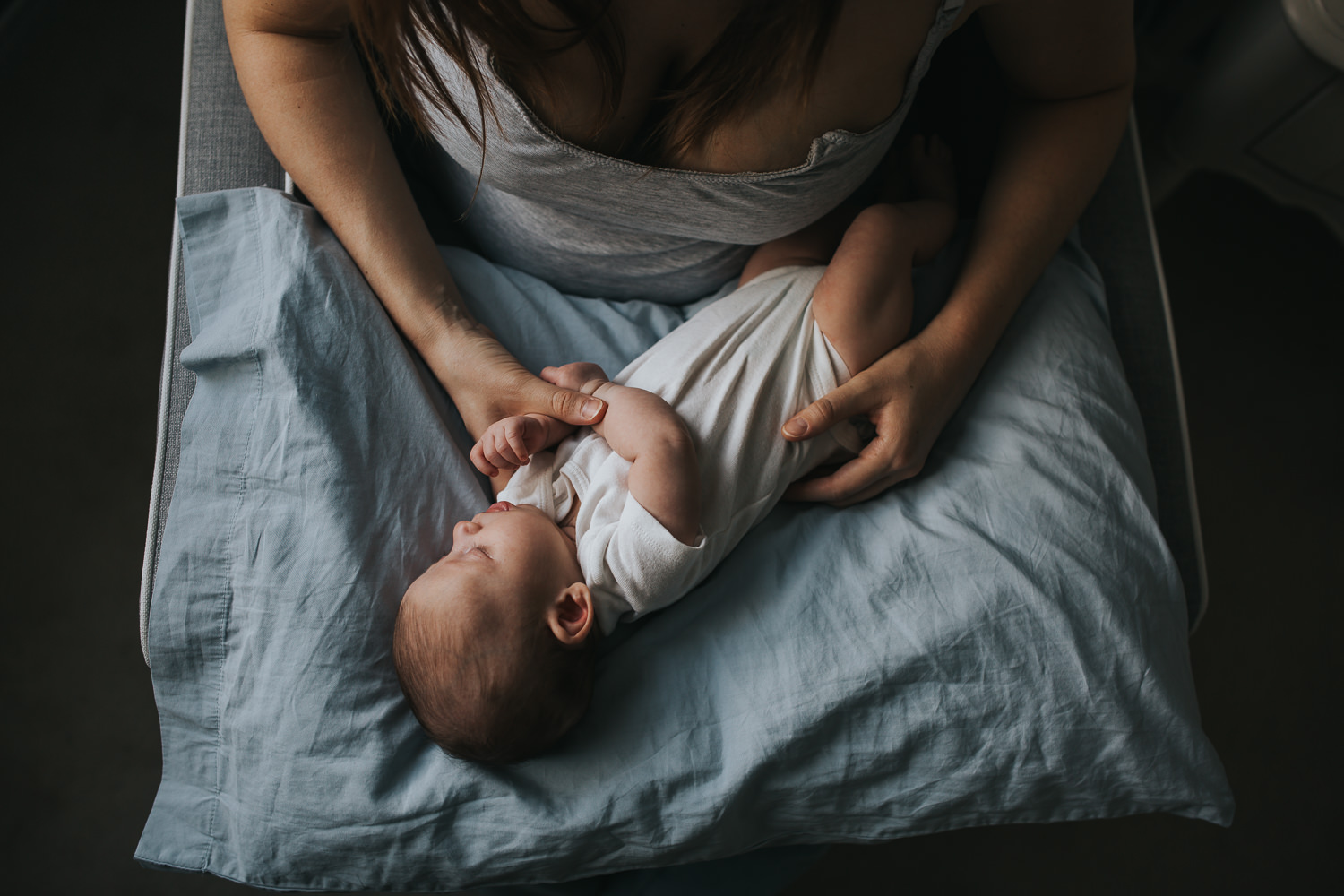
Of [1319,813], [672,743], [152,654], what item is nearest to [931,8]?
[672,743]

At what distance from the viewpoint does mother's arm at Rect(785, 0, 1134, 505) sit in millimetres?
729

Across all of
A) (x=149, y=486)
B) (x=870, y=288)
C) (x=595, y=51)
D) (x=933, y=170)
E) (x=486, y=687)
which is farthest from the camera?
(x=149, y=486)

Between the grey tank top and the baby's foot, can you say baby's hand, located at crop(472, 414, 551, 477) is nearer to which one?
the grey tank top

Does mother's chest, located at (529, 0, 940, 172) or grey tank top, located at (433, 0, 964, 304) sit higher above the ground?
mother's chest, located at (529, 0, 940, 172)

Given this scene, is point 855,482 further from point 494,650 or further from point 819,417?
point 494,650

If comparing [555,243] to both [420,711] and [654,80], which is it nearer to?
[654,80]

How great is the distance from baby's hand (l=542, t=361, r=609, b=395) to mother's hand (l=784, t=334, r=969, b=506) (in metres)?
0.21

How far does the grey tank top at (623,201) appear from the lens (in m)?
0.62

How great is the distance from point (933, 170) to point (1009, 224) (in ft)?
0.49

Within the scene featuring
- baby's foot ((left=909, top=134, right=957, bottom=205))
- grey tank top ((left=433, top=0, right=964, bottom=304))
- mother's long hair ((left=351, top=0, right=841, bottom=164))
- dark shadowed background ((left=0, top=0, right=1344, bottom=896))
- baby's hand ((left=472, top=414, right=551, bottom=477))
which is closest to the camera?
mother's long hair ((left=351, top=0, right=841, bottom=164))

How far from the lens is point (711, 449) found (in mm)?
746

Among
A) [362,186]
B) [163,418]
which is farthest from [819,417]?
[163,418]

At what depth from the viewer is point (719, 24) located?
581mm

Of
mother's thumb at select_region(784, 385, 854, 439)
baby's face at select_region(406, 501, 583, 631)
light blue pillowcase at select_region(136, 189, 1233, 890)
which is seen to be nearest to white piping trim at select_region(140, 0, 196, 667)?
light blue pillowcase at select_region(136, 189, 1233, 890)
